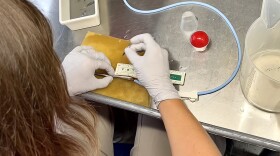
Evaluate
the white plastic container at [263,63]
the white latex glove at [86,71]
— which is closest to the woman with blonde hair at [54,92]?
the white latex glove at [86,71]

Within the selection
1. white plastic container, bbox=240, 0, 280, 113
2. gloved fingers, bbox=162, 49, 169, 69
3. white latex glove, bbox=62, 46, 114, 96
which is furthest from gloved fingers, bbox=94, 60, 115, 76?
white plastic container, bbox=240, 0, 280, 113

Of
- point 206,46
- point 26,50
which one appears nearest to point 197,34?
point 206,46

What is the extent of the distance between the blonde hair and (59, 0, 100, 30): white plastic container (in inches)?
12.5

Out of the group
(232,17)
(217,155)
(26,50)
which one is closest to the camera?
(26,50)

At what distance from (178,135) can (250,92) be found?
197mm

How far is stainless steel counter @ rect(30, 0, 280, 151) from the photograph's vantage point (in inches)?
35.7

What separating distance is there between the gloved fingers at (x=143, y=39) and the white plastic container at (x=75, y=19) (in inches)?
5.2

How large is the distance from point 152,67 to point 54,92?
0.93ft

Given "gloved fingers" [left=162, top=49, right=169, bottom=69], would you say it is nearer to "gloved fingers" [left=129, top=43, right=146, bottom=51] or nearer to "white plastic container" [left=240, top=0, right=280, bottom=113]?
"gloved fingers" [left=129, top=43, right=146, bottom=51]

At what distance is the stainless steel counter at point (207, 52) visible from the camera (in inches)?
35.7

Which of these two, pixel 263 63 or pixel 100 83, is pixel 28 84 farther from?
pixel 263 63

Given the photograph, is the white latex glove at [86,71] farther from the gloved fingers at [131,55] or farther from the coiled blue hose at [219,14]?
the coiled blue hose at [219,14]

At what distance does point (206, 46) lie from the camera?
1.00 meters

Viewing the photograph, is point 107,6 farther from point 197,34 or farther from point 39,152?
Answer: point 39,152
